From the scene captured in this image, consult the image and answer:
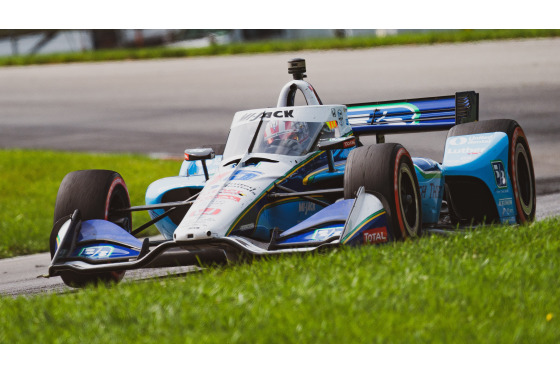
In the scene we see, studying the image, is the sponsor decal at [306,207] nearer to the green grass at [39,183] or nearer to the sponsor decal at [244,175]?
the sponsor decal at [244,175]

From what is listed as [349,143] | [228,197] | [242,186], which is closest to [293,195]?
[242,186]

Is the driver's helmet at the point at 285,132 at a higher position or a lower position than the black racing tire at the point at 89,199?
Result: higher

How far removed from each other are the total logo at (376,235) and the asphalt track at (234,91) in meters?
5.84

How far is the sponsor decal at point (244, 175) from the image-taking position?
23.7ft

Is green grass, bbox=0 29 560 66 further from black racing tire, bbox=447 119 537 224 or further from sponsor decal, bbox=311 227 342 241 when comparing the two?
sponsor decal, bbox=311 227 342 241

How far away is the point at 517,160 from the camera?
8.20 meters

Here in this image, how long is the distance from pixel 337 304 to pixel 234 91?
16039 mm

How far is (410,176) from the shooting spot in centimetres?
Answer: 719

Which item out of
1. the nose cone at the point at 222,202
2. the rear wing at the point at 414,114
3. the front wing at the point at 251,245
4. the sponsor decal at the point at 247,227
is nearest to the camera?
the front wing at the point at 251,245

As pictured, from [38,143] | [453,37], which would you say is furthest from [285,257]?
[453,37]

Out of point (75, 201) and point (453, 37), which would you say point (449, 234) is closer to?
point (75, 201)

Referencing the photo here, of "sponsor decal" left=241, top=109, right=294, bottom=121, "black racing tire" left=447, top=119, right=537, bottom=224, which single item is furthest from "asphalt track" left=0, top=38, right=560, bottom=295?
"sponsor decal" left=241, top=109, right=294, bottom=121

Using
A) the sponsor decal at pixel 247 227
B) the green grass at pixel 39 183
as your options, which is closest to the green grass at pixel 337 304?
the sponsor decal at pixel 247 227

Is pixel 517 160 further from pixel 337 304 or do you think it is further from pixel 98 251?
pixel 337 304
